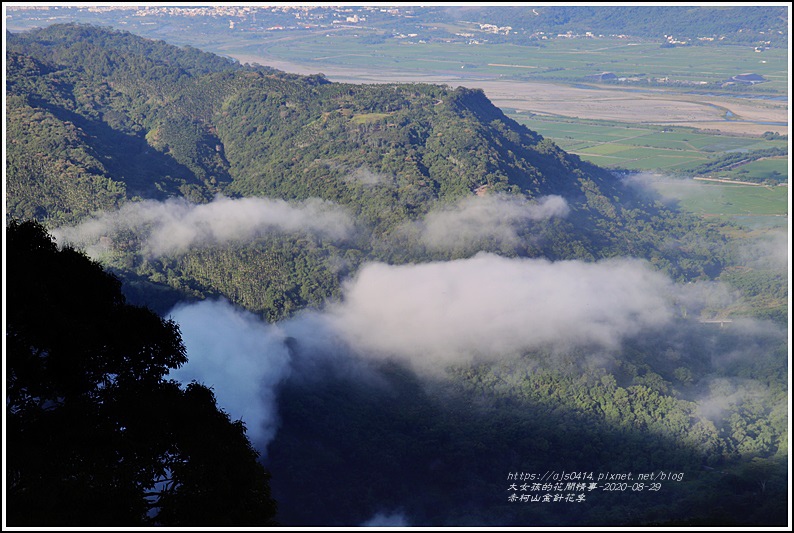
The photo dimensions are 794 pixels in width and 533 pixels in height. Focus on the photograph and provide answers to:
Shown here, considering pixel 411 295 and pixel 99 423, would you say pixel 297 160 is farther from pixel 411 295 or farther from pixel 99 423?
pixel 99 423

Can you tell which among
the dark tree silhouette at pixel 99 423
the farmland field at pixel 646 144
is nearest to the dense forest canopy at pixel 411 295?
the dark tree silhouette at pixel 99 423

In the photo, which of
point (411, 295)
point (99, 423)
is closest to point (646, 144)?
point (411, 295)

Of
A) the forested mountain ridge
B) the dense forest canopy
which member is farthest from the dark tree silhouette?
the forested mountain ridge

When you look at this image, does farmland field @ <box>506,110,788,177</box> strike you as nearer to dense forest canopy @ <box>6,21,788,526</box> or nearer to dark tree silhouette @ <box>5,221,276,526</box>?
dense forest canopy @ <box>6,21,788,526</box>

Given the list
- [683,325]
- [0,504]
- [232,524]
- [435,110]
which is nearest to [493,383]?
[683,325]

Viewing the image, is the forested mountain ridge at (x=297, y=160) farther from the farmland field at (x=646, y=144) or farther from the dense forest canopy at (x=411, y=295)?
the farmland field at (x=646, y=144)

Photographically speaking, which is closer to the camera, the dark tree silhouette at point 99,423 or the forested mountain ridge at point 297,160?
the dark tree silhouette at point 99,423

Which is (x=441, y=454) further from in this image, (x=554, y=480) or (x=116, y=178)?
(x=116, y=178)
